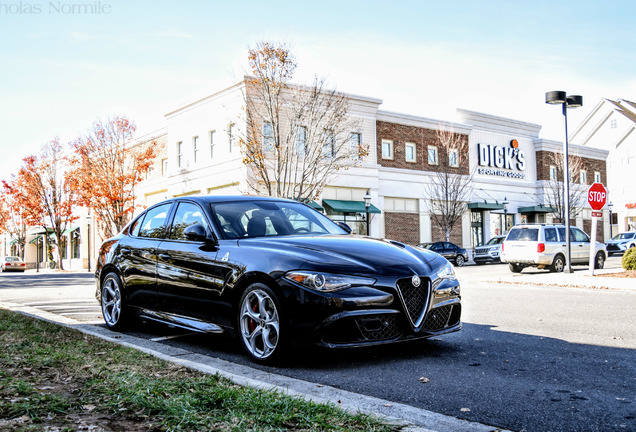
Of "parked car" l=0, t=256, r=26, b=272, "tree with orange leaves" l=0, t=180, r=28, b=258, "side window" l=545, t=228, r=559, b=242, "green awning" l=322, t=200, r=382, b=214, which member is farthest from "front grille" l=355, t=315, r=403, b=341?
"parked car" l=0, t=256, r=26, b=272

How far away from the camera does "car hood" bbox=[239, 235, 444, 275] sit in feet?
17.3

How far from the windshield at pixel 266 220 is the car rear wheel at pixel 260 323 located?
846mm

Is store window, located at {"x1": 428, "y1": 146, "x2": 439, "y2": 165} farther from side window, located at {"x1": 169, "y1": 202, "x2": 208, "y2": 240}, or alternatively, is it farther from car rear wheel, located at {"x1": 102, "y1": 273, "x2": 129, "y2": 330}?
side window, located at {"x1": 169, "y1": 202, "x2": 208, "y2": 240}

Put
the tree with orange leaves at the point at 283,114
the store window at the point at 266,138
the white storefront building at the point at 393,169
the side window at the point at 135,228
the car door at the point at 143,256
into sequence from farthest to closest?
the white storefront building at the point at 393,169 < the store window at the point at 266,138 < the tree with orange leaves at the point at 283,114 < the side window at the point at 135,228 < the car door at the point at 143,256

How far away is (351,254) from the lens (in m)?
5.47

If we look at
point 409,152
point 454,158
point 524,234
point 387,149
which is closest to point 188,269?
point 524,234

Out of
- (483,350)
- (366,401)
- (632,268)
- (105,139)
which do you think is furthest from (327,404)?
(105,139)

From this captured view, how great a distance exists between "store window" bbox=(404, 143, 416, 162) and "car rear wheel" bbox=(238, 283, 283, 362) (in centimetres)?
3352

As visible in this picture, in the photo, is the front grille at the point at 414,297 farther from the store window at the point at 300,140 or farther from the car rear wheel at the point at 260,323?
the store window at the point at 300,140

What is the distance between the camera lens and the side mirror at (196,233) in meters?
6.11

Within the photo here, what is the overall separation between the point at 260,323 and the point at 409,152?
34059mm

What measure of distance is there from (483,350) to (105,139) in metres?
34.4

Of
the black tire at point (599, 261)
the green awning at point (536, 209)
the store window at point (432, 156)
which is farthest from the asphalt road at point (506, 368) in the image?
the green awning at point (536, 209)

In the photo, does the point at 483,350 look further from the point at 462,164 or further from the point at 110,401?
the point at 462,164
